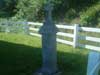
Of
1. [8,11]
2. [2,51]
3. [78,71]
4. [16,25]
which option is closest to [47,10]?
[78,71]

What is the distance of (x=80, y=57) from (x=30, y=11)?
52.8ft

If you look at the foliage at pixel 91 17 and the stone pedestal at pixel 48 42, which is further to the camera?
the foliage at pixel 91 17

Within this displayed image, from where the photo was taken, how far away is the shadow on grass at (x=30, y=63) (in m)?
7.27

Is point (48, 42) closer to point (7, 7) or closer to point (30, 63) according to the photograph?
point (30, 63)

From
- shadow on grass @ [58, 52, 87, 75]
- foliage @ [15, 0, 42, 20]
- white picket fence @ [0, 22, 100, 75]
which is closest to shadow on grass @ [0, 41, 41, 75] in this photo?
shadow on grass @ [58, 52, 87, 75]

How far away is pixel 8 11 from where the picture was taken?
32219mm

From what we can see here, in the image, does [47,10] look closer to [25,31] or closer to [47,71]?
[47,71]

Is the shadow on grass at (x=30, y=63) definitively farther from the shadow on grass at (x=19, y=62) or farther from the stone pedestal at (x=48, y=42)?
the stone pedestal at (x=48, y=42)

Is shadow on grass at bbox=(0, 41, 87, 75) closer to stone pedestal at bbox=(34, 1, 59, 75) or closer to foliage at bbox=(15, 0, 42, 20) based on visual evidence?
stone pedestal at bbox=(34, 1, 59, 75)

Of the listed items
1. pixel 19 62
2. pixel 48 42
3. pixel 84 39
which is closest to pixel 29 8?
pixel 84 39

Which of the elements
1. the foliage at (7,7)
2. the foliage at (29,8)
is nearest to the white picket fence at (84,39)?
the foliage at (29,8)

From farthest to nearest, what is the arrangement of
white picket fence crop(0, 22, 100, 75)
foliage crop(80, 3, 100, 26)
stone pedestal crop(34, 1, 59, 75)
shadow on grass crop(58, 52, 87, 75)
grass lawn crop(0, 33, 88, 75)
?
foliage crop(80, 3, 100, 26) < grass lawn crop(0, 33, 88, 75) < shadow on grass crop(58, 52, 87, 75) < stone pedestal crop(34, 1, 59, 75) < white picket fence crop(0, 22, 100, 75)

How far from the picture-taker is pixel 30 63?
8141mm

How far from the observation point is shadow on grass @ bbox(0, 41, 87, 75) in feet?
23.9
